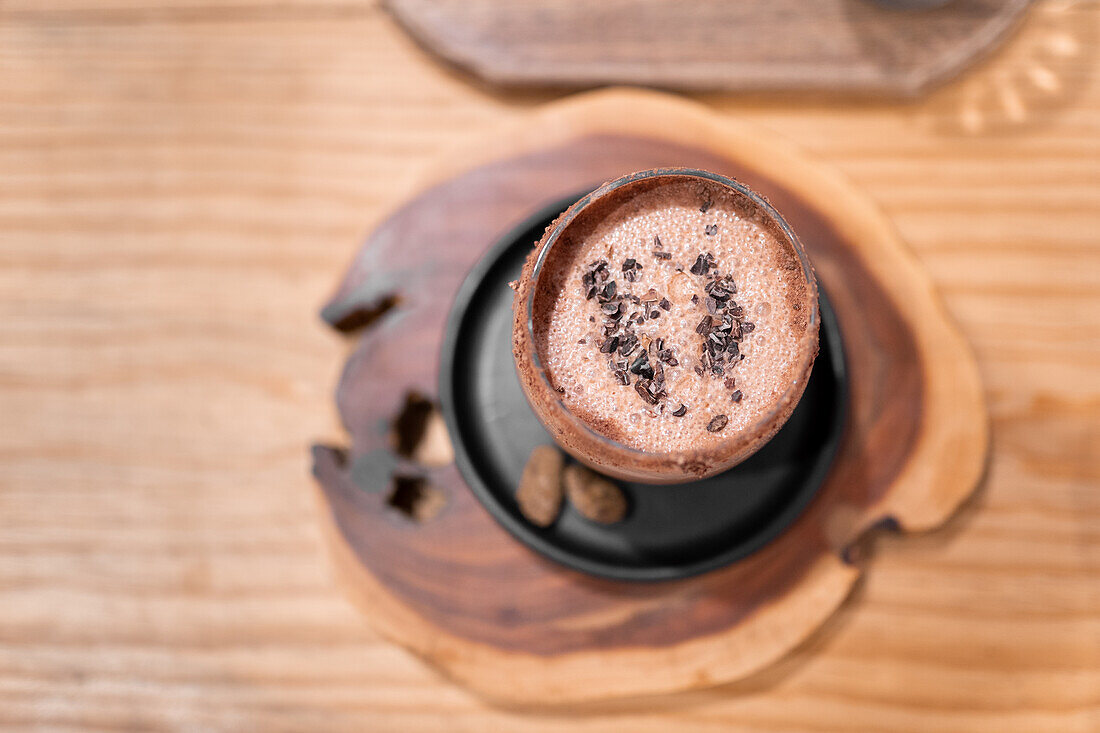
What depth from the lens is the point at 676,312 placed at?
3.59ft

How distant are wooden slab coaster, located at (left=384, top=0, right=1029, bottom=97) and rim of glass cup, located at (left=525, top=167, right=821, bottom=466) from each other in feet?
1.89

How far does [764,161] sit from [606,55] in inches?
16.2

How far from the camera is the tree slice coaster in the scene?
4.43 feet

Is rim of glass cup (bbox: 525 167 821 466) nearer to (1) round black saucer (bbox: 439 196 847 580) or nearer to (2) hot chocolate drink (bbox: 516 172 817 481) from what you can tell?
(2) hot chocolate drink (bbox: 516 172 817 481)

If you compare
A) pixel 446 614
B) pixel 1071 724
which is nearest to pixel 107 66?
pixel 446 614

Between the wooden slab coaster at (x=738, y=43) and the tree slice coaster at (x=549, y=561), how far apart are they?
155 mm

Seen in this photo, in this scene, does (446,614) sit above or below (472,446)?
below

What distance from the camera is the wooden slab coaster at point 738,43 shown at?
154 centimetres

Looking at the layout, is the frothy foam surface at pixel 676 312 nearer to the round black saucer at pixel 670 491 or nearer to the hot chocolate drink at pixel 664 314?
the hot chocolate drink at pixel 664 314

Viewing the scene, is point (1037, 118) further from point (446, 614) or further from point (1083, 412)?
point (446, 614)

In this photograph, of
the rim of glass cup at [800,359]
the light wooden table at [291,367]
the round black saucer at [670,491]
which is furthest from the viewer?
the light wooden table at [291,367]

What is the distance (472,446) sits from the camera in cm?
139

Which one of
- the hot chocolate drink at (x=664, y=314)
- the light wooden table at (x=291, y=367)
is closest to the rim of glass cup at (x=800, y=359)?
the hot chocolate drink at (x=664, y=314)

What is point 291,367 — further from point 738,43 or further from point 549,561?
point 738,43
